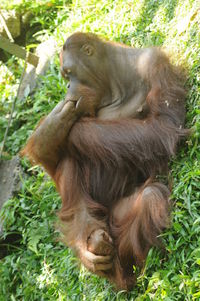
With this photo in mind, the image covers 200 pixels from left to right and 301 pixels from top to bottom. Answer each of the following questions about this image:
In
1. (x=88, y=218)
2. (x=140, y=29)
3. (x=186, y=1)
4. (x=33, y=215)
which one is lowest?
(x=33, y=215)

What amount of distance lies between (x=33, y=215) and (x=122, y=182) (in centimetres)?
154

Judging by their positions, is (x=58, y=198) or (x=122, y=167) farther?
(x=58, y=198)

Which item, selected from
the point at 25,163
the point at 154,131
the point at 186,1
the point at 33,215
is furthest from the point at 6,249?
the point at 186,1

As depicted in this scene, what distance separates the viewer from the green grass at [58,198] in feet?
10.5

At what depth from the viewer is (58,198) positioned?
183 inches

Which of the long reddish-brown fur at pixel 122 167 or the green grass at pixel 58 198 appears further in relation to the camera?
the long reddish-brown fur at pixel 122 167

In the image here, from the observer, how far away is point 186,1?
4.61 m

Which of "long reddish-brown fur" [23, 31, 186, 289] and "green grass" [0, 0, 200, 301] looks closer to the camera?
"green grass" [0, 0, 200, 301]

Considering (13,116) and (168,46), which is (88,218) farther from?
(13,116)

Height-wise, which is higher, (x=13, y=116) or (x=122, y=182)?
(x=122, y=182)

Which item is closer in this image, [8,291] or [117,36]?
[8,291]

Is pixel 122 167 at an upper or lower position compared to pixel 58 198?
upper

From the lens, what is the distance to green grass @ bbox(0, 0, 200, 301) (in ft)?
10.5

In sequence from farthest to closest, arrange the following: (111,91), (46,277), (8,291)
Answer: (8,291), (46,277), (111,91)
